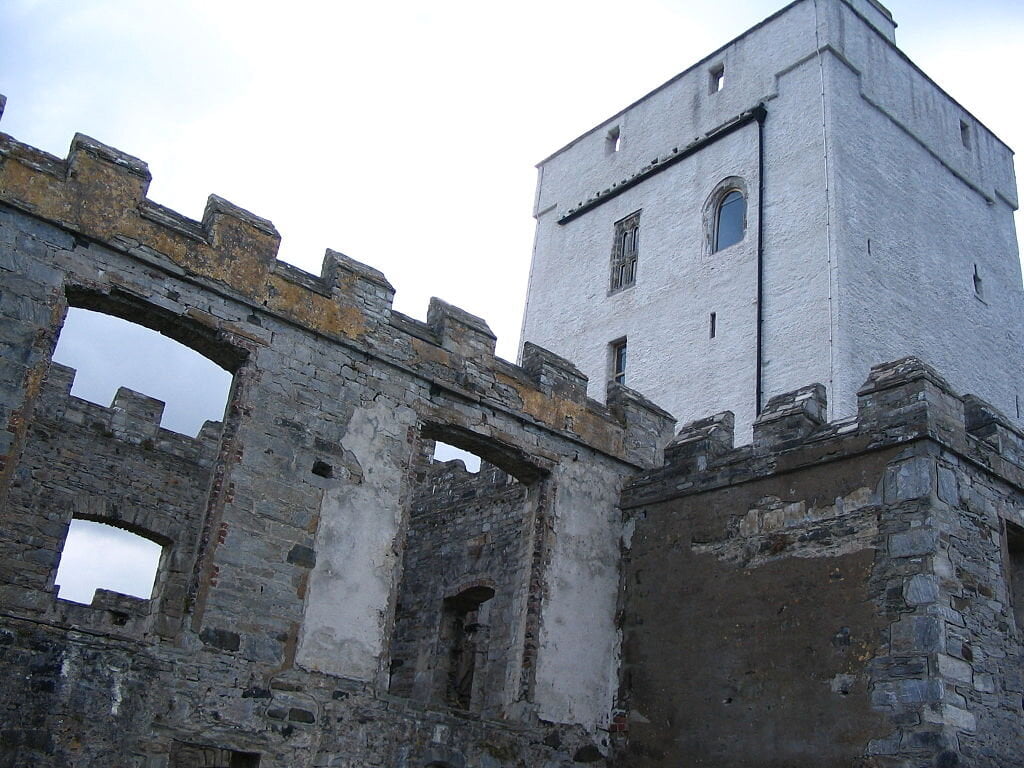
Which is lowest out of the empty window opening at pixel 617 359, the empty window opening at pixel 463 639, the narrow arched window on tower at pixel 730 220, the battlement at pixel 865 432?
the empty window opening at pixel 463 639

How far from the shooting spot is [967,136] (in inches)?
811

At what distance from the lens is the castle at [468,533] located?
884cm

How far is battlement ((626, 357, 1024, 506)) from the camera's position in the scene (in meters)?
9.89

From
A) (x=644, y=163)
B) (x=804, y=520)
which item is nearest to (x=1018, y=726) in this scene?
(x=804, y=520)

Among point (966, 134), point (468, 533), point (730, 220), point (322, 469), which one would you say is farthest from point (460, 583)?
point (966, 134)

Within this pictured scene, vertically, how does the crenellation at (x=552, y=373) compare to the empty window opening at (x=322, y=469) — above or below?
above

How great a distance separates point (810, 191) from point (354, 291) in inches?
359

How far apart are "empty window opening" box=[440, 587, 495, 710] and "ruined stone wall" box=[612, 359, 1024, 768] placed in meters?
2.59

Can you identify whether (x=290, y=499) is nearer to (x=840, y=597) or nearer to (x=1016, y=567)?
(x=840, y=597)

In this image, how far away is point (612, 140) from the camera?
858 inches

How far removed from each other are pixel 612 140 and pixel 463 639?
12.0 meters

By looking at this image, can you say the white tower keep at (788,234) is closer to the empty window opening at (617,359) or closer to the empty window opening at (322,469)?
the empty window opening at (617,359)

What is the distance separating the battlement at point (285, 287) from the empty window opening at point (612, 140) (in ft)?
32.4

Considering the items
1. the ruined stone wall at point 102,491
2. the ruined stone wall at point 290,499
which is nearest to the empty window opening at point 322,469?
the ruined stone wall at point 290,499
